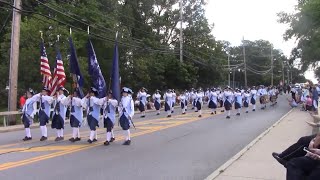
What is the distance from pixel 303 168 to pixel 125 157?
752cm

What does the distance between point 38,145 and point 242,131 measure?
8.90 meters

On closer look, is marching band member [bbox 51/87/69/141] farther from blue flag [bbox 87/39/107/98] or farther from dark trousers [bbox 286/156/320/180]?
dark trousers [bbox 286/156/320/180]

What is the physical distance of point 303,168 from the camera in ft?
16.8

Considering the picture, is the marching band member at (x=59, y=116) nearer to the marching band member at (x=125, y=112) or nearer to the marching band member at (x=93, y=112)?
the marching band member at (x=93, y=112)

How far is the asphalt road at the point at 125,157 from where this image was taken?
9.77m

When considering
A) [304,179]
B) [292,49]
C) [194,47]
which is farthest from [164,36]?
[304,179]

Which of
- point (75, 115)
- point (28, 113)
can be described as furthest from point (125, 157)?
point (28, 113)

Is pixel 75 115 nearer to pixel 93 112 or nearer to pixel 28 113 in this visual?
pixel 93 112

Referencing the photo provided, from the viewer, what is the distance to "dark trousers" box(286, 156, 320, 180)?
5.07 m

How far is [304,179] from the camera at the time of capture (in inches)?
201

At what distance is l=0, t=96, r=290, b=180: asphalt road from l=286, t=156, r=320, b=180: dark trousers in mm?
4489

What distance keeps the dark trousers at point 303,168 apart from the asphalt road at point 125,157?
4.49 m

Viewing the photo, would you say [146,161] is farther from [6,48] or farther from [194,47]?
[194,47]

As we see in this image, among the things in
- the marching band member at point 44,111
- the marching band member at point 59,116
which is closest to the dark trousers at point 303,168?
the marching band member at point 59,116
